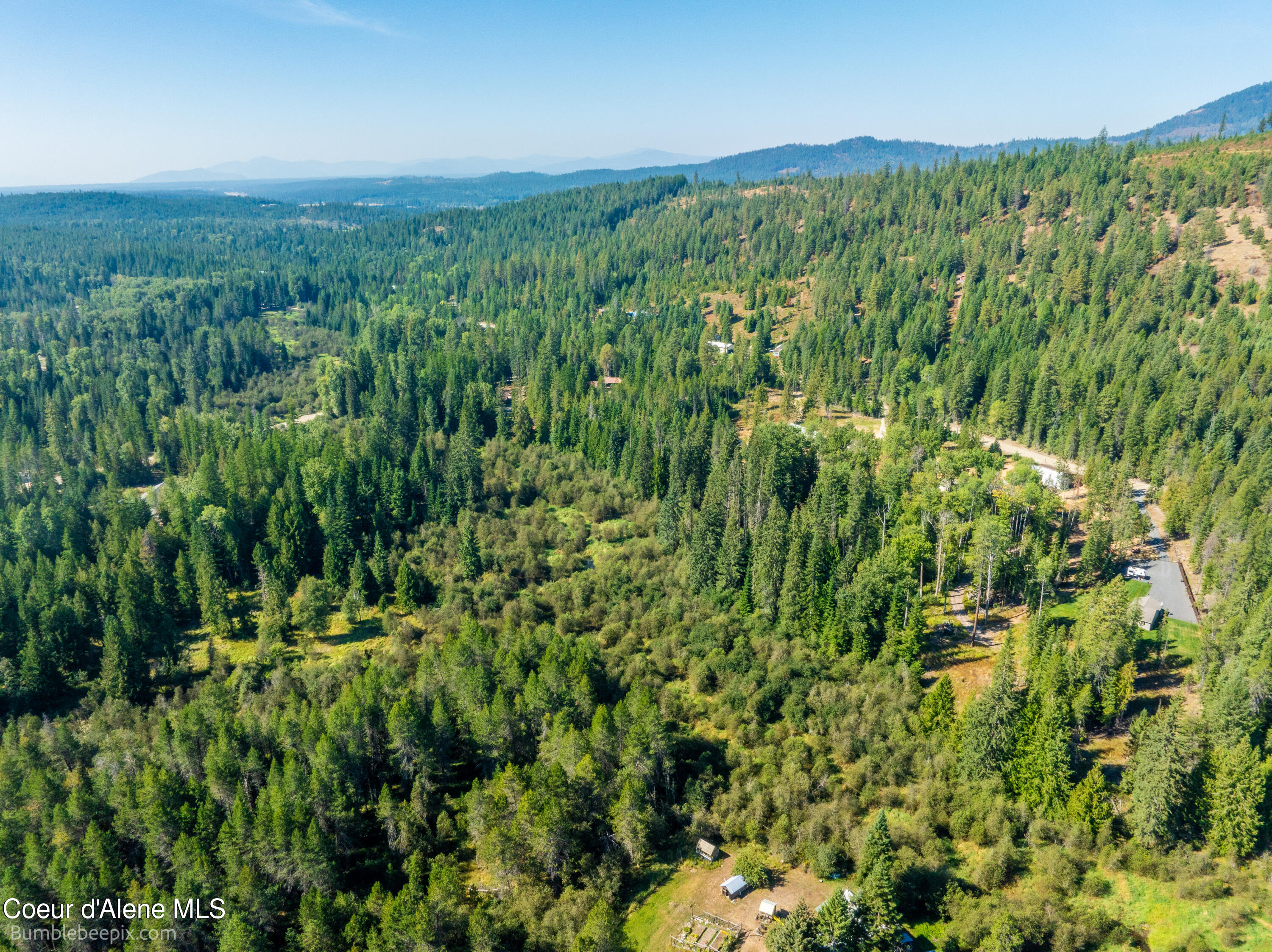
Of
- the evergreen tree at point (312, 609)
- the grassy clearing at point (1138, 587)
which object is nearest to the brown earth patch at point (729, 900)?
the evergreen tree at point (312, 609)

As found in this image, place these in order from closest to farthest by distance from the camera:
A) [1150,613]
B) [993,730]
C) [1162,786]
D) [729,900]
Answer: [1162,786] < [729,900] < [993,730] < [1150,613]

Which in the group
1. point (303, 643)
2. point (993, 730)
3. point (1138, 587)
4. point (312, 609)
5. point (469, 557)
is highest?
point (993, 730)

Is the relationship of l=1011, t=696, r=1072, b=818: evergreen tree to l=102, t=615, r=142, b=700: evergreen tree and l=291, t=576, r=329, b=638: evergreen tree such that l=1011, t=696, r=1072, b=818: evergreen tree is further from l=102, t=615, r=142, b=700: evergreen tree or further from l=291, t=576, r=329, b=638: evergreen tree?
l=102, t=615, r=142, b=700: evergreen tree

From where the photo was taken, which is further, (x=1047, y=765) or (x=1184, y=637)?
(x=1184, y=637)

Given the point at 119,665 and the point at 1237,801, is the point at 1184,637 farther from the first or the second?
the point at 119,665

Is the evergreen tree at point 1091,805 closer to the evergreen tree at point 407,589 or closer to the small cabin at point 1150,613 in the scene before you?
the small cabin at point 1150,613

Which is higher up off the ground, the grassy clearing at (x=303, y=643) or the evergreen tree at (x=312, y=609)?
the evergreen tree at (x=312, y=609)

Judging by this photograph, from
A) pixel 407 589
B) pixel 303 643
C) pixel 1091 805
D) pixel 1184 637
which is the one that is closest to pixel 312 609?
pixel 303 643

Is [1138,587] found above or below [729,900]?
above
